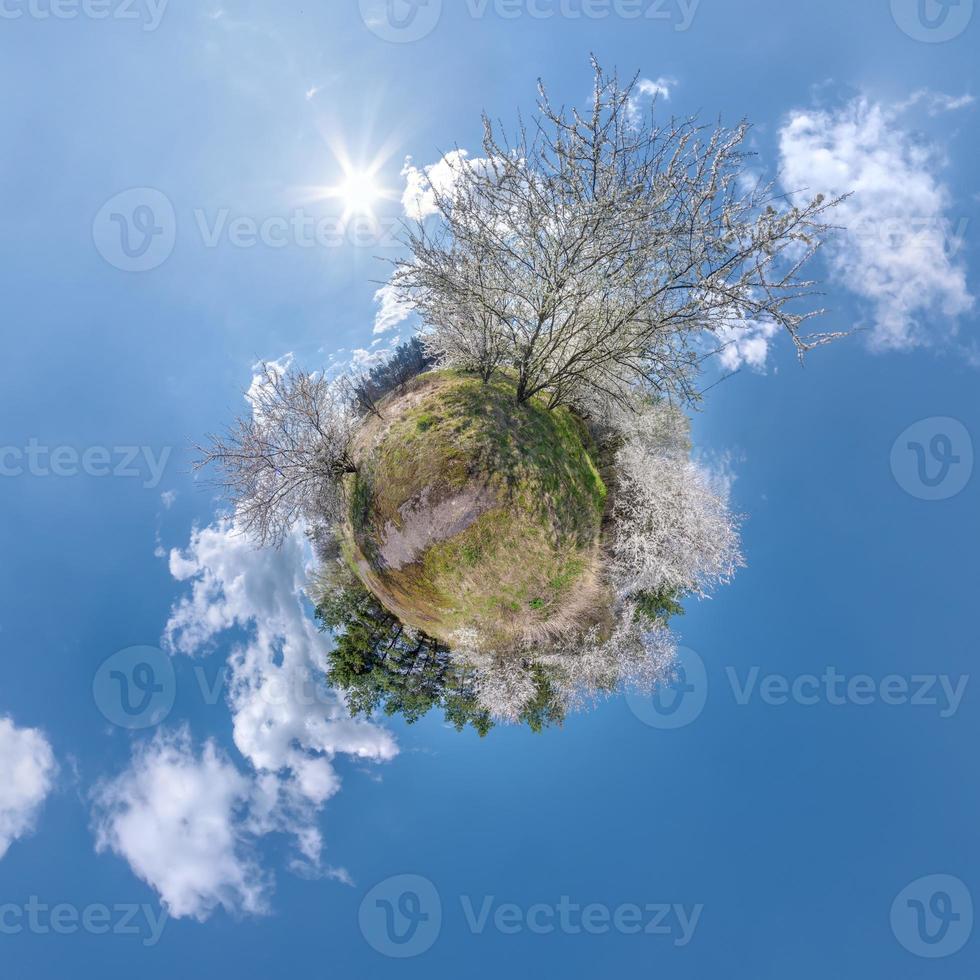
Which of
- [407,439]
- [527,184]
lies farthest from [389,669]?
[527,184]

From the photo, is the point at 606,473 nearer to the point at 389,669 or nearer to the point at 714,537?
the point at 714,537

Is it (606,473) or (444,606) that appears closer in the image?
(444,606)

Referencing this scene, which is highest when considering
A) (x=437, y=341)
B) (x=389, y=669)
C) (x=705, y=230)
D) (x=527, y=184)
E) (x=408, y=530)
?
(x=437, y=341)

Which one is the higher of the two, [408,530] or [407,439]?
[407,439]

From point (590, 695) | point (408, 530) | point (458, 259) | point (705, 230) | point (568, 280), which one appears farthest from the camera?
point (590, 695)

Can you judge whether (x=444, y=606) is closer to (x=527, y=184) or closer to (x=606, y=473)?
(x=606, y=473)

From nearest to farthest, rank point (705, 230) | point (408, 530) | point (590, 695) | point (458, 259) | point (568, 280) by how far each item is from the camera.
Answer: point (705, 230) → point (568, 280) → point (458, 259) → point (408, 530) → point (590, 695)

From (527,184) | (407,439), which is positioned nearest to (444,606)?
(407,439)
